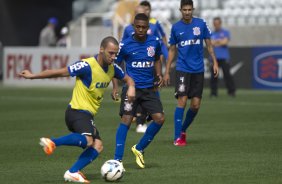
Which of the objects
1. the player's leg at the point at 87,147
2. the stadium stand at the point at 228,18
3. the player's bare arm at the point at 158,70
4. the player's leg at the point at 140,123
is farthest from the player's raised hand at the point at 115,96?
the stadium stand at the point at 228,18

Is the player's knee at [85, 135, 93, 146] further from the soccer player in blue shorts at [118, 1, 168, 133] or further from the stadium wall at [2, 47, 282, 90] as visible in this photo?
the stadium wall at [2, 47, 282, 90]

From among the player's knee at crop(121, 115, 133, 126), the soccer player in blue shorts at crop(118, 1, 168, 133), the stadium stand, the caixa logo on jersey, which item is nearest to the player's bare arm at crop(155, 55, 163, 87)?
the player's knee at crop(121, 115, 133, 126)

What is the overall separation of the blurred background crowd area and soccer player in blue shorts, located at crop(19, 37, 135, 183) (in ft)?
70.5

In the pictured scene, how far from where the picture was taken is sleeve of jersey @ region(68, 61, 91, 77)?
10.5 m

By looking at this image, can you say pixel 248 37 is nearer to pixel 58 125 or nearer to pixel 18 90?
pixel 18 90

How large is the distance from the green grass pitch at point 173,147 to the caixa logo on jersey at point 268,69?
3875 mm

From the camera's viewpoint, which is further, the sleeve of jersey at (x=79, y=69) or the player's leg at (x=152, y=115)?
the player's leg at (x=152, y=115)

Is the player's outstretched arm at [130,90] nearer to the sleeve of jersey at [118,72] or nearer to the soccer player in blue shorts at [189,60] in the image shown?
the sleeve of jersey at [118,72]

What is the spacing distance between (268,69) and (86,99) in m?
18.0

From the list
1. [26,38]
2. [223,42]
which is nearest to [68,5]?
[26,38]

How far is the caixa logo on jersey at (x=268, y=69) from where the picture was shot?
28.0m

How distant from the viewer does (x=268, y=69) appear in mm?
28094

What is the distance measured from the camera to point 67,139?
10359 mm

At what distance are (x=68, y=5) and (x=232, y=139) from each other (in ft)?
85.9
